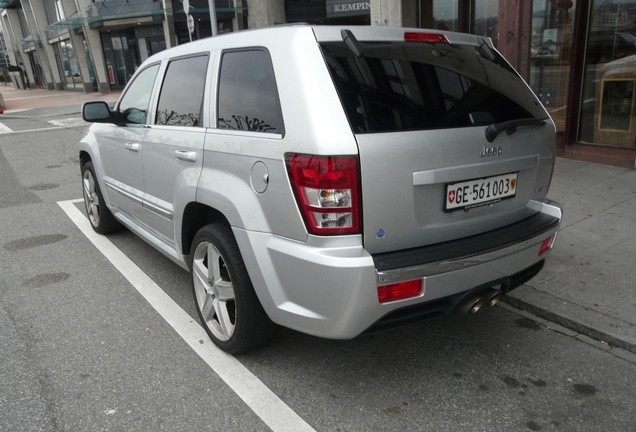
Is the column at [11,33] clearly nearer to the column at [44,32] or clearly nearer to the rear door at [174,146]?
the column at [44,32]

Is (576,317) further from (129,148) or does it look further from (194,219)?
(129,148)

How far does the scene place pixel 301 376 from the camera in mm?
3062

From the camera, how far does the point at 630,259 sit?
14.3ft

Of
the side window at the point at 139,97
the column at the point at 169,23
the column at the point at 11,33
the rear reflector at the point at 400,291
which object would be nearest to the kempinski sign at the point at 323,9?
the column at the point at 169,23

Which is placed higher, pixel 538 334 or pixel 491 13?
pixel 491 13

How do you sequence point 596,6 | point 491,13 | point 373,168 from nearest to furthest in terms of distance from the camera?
point 373,168
point 596,6
point 491,13

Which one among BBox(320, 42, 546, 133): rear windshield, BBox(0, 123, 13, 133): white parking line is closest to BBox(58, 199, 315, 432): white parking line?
BBox(320, 42, 546, 133): rear windshield

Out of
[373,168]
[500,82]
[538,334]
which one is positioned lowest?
[538,334]

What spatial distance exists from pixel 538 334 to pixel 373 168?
1910mm

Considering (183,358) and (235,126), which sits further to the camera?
(183,358)

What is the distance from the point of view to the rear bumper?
243cm

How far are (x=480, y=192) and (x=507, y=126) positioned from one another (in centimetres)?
39

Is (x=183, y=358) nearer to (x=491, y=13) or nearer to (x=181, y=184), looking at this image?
(x=181, y=184)

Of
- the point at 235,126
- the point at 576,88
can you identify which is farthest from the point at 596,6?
the point at 235,126
